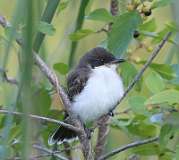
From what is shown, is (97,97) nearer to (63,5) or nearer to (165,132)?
(63,5)

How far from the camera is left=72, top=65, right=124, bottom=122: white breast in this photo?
2.90m

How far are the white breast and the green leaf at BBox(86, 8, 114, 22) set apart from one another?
76 centimetres

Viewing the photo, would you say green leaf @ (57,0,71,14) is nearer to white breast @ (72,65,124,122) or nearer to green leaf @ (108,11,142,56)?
green leaf @ (108,11,142,56)

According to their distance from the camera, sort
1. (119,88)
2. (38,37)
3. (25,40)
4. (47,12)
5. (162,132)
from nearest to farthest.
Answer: (25,40), (47,12), (38,37), (162,132), (119,88)

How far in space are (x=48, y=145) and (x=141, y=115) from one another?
1.73 feet

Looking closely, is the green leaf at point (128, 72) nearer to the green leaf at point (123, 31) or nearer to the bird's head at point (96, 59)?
the green leaf at point (123, 31)

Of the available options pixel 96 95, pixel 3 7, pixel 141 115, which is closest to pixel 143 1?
pixel 141 115

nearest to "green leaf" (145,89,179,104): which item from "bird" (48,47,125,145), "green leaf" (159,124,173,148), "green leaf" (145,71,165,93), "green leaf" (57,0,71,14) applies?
"green leaf" (159,124,173,148)

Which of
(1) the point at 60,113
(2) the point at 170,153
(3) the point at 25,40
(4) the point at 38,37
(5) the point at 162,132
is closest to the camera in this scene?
(3) the point at 25,40

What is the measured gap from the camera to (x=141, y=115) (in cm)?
220

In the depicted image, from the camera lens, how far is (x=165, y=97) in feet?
5.67

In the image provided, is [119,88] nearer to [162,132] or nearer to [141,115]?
[141,115]

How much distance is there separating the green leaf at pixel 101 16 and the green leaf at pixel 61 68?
316mm

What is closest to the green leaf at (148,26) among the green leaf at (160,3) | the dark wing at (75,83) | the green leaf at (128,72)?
the green leaf at (128,72)
